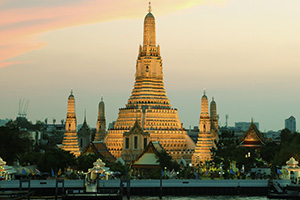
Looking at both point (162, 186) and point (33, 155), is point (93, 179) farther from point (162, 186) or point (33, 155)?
point (33, 155)

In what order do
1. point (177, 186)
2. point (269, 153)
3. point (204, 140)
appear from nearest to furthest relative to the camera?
point (177, 186), point (269, 153), point (204, 140)

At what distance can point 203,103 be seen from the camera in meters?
130

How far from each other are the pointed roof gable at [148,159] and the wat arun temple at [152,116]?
10.4m

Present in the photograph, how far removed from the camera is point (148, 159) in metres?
116

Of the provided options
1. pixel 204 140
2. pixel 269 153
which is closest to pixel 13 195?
pixel 204 140

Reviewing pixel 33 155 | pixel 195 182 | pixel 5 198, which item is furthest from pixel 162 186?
pixel 33 155

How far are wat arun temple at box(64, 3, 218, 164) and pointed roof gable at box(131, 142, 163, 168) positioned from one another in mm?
10356

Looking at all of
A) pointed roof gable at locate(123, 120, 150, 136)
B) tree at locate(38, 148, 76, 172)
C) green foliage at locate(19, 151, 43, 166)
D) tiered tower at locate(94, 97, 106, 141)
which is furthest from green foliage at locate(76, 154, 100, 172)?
tiered tower at locate(94, 97, 106, 141)

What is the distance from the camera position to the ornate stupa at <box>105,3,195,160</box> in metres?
133

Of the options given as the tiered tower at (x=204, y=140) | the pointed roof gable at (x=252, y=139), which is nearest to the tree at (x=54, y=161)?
the tiered tower at (x=204, y=140)

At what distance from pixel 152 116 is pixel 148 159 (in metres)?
18.9

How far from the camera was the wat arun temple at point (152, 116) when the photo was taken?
130 m

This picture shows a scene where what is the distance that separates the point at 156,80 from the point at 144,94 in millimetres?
3815

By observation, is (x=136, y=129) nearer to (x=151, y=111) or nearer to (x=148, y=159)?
(x=151, y=111)
